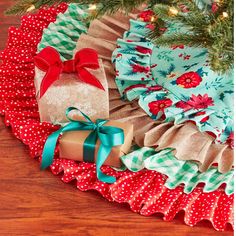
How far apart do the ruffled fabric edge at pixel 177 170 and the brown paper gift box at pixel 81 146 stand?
0.02 m

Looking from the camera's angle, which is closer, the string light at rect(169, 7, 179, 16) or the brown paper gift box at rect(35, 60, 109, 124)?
the string light at rect(169, 7, 179, 16)

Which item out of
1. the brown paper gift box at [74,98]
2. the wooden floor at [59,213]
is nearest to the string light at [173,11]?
the brown paper gift box at [74,98]

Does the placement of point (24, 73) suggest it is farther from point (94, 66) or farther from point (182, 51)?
point (182, 51)

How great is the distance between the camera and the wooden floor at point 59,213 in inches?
40.3

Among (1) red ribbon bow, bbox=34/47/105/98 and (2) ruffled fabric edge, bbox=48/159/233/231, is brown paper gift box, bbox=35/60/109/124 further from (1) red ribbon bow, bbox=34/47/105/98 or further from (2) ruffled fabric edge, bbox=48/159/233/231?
(2) ruffled fabric edge, bbox=48/159/233/231

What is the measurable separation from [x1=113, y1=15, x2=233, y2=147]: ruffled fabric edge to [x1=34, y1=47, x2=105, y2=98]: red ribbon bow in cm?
9

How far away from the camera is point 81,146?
1.08 meters

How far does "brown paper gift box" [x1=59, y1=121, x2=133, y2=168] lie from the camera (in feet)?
3.56

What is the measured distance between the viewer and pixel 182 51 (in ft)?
4.21

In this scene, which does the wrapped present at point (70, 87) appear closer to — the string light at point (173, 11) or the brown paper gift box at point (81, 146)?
the brown paper gift box at point (81, 146)

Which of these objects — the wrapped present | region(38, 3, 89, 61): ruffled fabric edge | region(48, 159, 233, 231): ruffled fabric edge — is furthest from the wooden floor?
region(38, 3, 89, 61): ruffled fabric edge

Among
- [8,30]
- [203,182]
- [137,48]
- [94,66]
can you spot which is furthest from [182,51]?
[8,30]

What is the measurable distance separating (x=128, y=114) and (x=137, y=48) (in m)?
0.17

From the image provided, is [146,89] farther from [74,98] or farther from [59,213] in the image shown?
[59,213]
